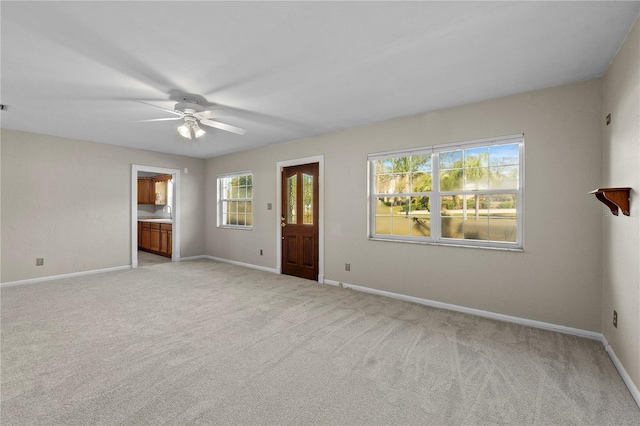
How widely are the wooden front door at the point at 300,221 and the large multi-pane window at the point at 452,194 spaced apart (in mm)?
1127

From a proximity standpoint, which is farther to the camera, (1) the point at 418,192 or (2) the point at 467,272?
(1) the point at 418,192

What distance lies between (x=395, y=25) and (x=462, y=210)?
2377mm

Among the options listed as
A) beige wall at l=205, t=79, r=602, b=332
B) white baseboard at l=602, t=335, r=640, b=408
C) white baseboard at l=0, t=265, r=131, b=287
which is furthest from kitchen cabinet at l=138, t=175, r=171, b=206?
white baseboard at l=602, t=335, r=640, b=408

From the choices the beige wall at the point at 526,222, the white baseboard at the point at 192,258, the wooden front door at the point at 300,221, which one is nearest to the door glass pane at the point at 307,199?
the wooden front door at the point at 300,221

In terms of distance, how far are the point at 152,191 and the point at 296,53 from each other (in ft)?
25.6

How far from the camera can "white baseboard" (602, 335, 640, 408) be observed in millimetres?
1829

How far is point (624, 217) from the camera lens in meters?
2.12

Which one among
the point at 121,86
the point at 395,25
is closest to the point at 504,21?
the point at 395,25

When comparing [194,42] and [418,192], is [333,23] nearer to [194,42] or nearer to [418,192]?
[194,42]

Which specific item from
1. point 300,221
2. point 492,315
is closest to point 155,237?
point 300,221

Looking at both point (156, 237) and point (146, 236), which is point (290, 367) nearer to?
point (156, 237)

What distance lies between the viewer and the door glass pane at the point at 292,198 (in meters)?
5.25

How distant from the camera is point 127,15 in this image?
1812 mm

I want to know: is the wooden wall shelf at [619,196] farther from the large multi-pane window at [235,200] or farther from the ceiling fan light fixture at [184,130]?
the large multi-pane window at [235,200]
